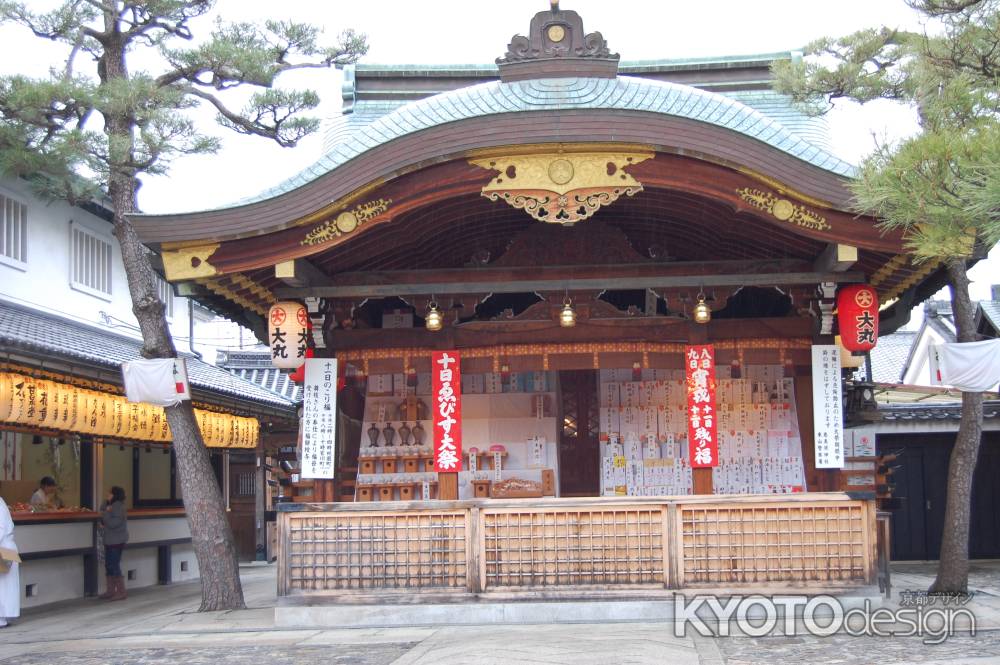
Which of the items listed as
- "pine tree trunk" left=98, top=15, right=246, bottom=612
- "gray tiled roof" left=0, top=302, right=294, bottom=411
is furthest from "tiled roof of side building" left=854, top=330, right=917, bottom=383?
"pine tree trunk" left=98, top=15, right=246, bottom=612

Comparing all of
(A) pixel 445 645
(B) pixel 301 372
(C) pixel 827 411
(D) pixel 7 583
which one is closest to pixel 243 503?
(B) pixel 301 372

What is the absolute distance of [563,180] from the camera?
1095 centimetres

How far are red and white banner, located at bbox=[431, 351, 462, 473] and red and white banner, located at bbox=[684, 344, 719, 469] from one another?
273 centimetres

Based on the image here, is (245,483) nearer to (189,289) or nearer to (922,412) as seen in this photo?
(189,289)

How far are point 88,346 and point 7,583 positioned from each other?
403 centimetres

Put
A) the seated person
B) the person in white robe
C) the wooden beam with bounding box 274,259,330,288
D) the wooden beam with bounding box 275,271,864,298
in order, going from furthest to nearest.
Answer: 1. the seated person
2. the person in white robe
3. the wooden beam with bounding box 275,271,864,298
4. the wooden beam with bounding box 274,259,330,288

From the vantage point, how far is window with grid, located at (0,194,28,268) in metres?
17.3

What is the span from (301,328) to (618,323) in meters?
3.79

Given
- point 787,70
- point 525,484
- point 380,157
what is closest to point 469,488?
point 525,484

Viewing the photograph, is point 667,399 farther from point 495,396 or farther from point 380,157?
point 380,157

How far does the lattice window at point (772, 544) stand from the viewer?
1088cm

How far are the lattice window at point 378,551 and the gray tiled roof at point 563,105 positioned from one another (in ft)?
11.8

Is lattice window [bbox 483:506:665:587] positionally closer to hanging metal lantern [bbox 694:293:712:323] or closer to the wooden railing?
the wooden railing

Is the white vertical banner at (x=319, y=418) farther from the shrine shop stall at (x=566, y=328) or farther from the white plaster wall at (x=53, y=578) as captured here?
the white plaster wall at (x=53, y=578)
